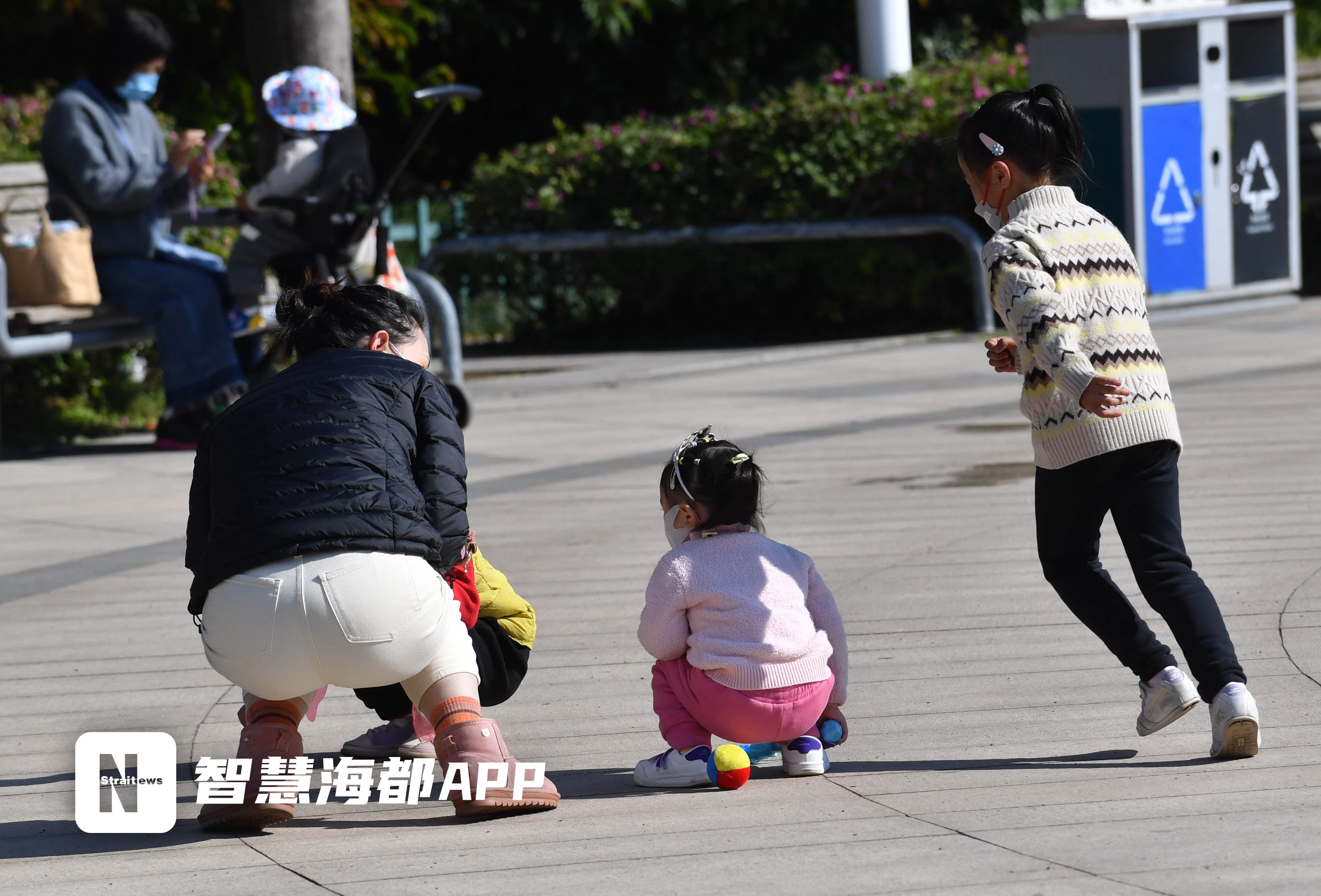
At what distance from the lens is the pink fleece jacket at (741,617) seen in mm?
3594

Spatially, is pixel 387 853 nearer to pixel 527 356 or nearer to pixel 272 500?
pixel 272 500

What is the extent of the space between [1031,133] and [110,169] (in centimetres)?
568

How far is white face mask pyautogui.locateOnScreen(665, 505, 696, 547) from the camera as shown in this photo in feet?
12.2

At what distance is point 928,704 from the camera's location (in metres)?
4.14

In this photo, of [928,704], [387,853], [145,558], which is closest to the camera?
[387,853]

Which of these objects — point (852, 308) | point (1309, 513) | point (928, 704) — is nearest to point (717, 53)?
point (852, 308)

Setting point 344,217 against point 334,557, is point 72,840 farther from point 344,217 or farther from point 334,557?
point 344,217

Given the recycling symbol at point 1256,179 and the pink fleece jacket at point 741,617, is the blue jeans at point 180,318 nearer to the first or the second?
the pink fleece jacket at point 741,617

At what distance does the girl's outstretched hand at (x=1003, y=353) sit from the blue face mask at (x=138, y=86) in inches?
226

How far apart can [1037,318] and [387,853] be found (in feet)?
5.43

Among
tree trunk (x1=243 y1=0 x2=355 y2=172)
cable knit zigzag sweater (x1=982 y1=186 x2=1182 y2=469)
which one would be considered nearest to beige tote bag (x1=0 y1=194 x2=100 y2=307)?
tree trunk (x1=243 y1=0 x2=355 y2=172)

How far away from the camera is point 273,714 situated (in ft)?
11.6

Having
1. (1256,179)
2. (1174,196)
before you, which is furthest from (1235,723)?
(1256,179)

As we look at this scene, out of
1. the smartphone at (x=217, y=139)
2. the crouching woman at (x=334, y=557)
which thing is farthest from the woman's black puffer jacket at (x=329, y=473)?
the smartphone at (x=217, y=139)
